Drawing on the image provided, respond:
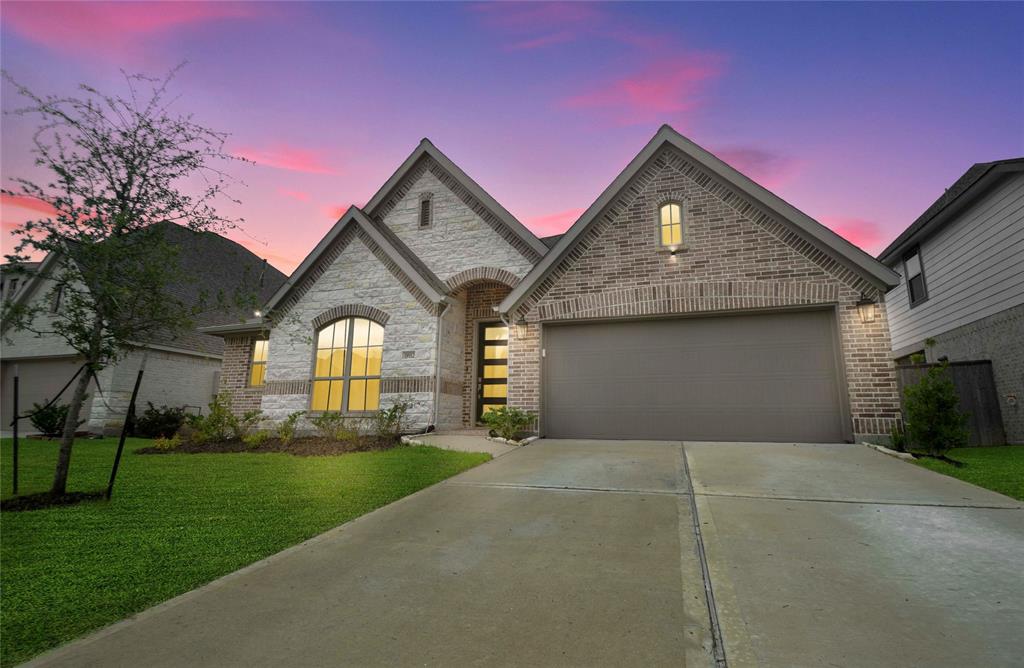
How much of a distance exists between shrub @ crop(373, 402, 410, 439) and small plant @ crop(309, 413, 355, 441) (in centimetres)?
64

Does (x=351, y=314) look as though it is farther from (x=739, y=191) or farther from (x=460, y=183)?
(x=739, y=191)

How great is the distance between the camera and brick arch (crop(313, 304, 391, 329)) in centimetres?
1154

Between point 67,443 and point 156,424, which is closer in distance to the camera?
point 67,443

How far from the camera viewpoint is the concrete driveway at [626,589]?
78.7 inches

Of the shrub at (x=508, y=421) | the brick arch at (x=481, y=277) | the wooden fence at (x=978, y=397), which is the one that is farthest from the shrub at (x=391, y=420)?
the wooden fence at (x=978, y=397)

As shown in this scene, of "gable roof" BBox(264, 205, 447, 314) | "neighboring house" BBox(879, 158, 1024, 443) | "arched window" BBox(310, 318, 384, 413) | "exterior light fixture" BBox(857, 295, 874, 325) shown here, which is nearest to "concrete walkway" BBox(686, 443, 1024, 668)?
"exterior light fixture" BBox(857, 295, 874, 325)

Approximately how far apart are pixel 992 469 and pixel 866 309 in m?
3.18

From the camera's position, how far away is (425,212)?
13297mm

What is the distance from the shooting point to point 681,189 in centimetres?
977

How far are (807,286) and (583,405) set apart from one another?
4.97 m

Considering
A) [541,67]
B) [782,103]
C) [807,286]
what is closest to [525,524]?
[807,286]

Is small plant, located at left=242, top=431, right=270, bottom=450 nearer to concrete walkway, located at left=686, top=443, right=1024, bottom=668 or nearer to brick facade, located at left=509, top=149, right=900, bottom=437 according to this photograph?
brick facade, located at left=509, top=149, right=900, bottom=437

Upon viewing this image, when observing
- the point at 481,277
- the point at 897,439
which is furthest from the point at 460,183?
the point at 897,439

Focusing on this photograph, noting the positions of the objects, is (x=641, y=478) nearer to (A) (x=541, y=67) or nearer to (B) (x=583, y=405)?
(B) (x=583, y=405)
